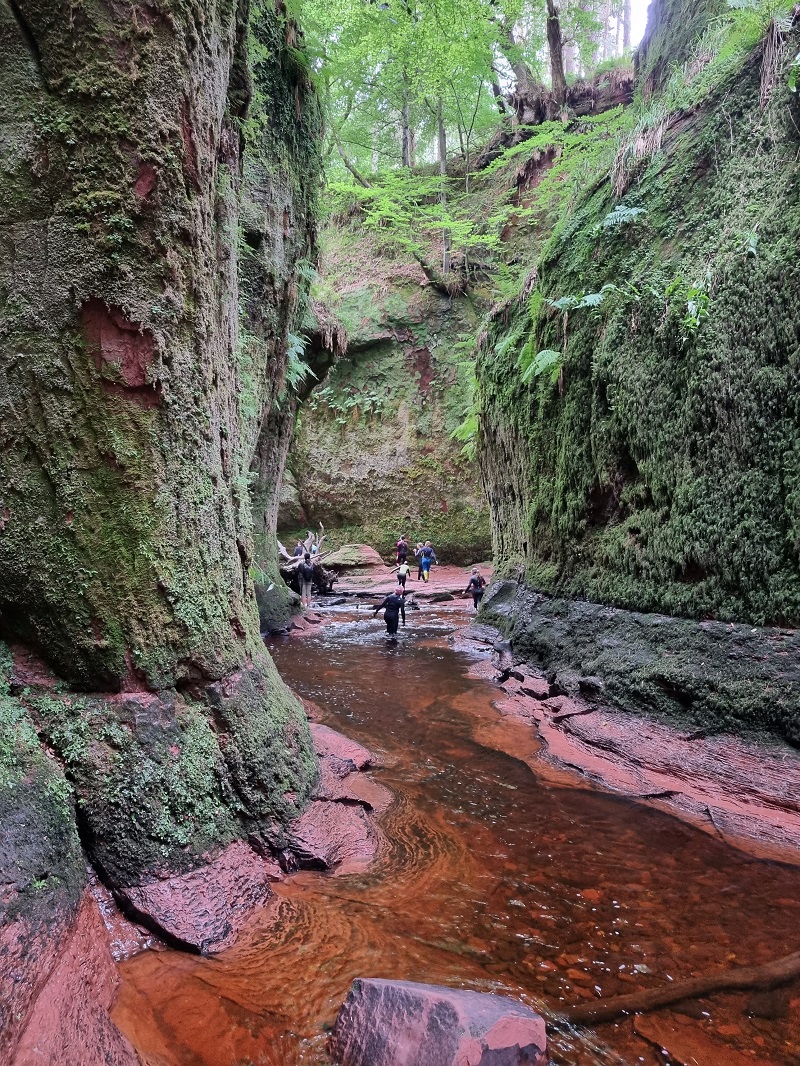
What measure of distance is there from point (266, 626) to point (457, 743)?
25.3ft

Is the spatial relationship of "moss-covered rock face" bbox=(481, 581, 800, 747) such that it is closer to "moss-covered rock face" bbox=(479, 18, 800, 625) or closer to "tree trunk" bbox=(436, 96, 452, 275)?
"moss-covered rock face" bbox=(479, 18, 800, 625)

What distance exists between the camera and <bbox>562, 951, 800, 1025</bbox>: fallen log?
2.65 metres

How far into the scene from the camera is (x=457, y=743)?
622 centimetres

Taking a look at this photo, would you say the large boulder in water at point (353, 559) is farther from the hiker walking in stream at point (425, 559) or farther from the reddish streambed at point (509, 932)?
the reddish streambed at point (509, 932)

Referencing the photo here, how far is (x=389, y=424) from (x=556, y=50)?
537 inches

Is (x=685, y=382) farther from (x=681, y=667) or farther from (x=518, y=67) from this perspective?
(x=518, y=67)

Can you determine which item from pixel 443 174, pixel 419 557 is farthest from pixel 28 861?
pixel 443 174

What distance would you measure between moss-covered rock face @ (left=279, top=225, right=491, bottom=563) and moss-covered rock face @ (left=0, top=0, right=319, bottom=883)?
19.9 metres

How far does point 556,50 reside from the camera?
18.5m

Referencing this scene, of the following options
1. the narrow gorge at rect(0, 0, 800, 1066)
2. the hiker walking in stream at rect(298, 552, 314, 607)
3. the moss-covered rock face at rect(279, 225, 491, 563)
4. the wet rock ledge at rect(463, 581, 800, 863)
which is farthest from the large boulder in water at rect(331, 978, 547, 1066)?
the moss-covered rock face at rect(279, 225, 491, 563)

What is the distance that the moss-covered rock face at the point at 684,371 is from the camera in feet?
18.0

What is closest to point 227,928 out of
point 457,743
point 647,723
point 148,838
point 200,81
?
point 148,838

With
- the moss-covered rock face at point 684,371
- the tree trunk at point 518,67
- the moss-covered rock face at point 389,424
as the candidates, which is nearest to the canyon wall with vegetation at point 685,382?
the moss-covered rock face at point 684,371

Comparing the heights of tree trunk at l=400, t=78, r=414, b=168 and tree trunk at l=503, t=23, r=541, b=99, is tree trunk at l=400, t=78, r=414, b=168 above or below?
above
